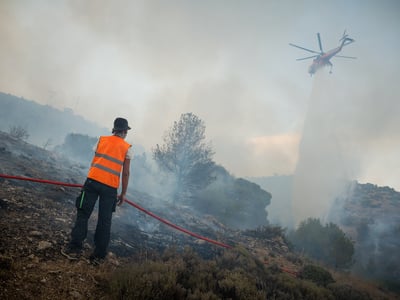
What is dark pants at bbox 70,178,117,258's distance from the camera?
342cm

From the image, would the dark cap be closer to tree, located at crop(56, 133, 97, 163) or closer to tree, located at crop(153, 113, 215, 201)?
tree, located at crop(153, 113, 215, 201)

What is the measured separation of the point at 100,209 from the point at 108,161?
77cm

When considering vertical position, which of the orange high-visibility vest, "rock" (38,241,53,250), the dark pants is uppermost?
the orange high-visibility vest

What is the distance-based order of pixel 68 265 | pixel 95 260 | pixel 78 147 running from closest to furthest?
pixel 68 265, pixel 95 260, pixel 78 147

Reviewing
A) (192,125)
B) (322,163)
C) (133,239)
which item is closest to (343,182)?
(322,163)

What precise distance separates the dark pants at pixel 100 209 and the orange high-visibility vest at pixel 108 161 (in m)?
0.11

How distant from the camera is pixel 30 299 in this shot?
92.3 inches

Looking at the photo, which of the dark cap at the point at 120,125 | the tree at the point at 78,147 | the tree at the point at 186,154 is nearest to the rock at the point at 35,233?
the dark cap at the point at 120,125

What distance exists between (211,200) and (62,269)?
25.3m

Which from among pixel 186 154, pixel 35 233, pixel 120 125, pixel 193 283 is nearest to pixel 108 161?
pixel 120 125

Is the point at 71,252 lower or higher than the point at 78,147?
lower

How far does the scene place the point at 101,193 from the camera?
3443mm

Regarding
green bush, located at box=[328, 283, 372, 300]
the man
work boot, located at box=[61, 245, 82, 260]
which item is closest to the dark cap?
the man

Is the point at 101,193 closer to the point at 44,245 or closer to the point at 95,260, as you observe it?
the point at 95,260
